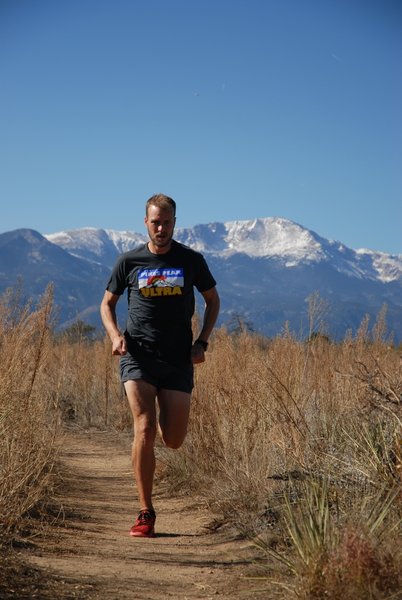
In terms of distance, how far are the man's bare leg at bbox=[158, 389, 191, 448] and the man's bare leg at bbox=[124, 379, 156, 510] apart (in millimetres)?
133

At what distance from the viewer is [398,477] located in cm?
499

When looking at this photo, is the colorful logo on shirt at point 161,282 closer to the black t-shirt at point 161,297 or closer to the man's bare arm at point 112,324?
the black t-shirt at point 161,297

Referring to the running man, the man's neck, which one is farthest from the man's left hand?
the man's neck

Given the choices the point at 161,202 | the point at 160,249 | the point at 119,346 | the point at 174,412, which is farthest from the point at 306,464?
the point at 161,202

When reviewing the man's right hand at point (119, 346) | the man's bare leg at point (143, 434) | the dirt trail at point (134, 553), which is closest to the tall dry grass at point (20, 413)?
the dirt trail at point (134, 553)

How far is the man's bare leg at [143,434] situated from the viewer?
589cm

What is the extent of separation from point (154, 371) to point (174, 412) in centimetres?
32

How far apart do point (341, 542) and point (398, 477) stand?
4.07 ft

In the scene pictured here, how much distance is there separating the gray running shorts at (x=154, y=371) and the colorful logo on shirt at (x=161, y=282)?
407mm

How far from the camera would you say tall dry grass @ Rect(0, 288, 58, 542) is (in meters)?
5.50

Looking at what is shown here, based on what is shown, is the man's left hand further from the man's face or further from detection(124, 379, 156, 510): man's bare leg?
the man's face

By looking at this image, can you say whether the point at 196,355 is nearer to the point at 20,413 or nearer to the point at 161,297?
the point at 161,297

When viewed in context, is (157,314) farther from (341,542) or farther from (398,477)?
(341,542)

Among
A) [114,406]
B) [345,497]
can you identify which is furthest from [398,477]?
[114,406]
